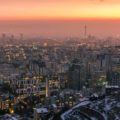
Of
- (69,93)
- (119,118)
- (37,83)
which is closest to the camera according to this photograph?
(119,118)

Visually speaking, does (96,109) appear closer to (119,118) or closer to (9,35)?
(119,118)

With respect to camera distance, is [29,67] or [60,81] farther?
[29,67]

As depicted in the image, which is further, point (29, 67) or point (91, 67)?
point (29, 67)

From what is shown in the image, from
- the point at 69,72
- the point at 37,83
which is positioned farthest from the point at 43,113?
→ the point at 69,72

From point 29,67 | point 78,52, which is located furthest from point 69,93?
point 78,52

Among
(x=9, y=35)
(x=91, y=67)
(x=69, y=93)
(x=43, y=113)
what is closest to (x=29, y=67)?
(x=91, y=67)

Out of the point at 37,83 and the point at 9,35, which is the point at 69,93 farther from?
the point at 9,35

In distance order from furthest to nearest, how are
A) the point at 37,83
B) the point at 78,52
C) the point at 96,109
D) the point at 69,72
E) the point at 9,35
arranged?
the point at 9,35 < the point at 78,52 < the point at 69,72 < the point at 37,83 < the point at 96,109

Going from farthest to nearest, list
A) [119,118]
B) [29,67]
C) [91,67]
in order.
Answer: [29,67] → [91,67] → [119,118]

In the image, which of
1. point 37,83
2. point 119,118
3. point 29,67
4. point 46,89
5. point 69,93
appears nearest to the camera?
point 119,118
